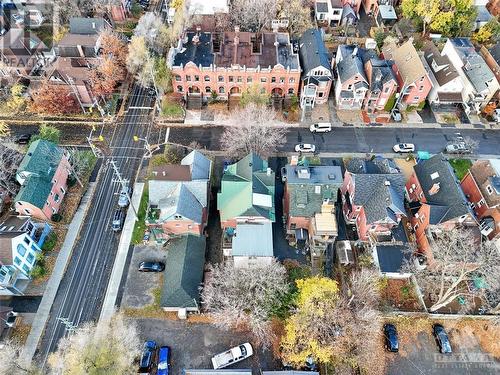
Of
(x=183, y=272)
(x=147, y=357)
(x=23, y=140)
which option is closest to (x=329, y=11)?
(x=183, y=272)

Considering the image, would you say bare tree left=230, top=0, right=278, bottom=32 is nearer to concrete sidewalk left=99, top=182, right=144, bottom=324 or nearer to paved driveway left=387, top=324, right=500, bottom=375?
concrete sidewalk left=99, top=182, right=144, bottom=324

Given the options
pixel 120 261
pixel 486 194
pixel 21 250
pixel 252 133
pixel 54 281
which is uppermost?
pixel 252 133

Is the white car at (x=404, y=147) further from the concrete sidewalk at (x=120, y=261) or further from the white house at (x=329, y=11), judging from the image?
the concrete sidewalk at (x=120, y=261)

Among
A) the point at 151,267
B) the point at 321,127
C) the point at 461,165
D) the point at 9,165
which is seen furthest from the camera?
the point at 321,127

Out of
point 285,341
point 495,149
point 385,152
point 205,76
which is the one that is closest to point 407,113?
point 385,152

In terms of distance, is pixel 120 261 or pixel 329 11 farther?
pixel 329 11

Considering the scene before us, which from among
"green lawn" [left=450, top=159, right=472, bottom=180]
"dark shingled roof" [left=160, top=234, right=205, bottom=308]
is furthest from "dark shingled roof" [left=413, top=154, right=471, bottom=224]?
"dark shingled roof" [left=160, top=234, right=205, bottom=308]

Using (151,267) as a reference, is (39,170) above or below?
above

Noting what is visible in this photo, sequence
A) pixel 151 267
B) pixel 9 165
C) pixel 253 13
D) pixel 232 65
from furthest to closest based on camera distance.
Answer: pixel 253 13 < pixel 232 65 < pixel 9 165 < pixel 151 267

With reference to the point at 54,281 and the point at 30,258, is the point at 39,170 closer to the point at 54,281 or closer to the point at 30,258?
the point at 30,258
